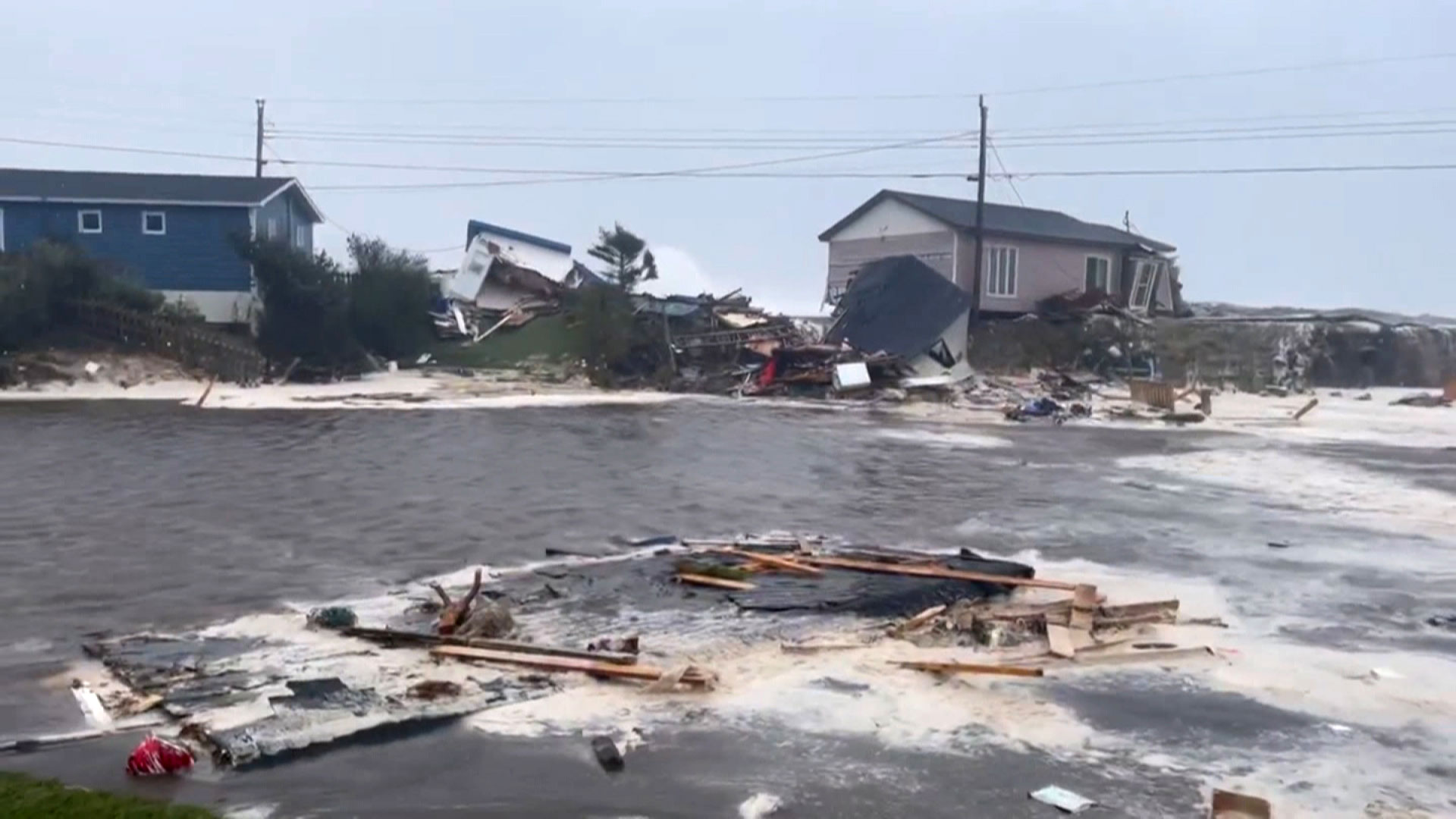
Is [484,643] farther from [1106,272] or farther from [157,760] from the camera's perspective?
[1106,272]

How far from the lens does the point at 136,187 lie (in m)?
39.8

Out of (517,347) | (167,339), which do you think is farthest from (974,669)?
(517,347)

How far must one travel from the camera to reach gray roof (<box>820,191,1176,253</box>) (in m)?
43.8

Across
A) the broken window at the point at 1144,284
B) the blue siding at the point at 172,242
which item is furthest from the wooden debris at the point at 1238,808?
the broken window at the point at 1144,284

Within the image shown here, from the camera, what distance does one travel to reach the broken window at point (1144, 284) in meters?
47.5

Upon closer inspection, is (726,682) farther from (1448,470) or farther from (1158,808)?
(1448,470)

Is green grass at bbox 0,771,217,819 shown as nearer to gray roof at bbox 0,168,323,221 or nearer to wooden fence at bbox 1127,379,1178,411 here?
wooden fence at bbox 1127,379,1178,411

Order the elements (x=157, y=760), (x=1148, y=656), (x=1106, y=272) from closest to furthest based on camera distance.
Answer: (x=157, y=760), (x=1148, y=656), (x=1106, y=272)

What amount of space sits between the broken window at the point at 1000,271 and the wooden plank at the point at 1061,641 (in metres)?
34.1

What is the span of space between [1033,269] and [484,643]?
3715 cm

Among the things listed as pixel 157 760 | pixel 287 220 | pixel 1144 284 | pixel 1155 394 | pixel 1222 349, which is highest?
pixel 287 220

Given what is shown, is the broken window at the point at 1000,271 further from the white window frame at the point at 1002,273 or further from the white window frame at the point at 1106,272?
the white window frame at the point at 1106,272

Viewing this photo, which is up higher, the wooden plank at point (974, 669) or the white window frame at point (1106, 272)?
the white window frame at point (1106, 272)

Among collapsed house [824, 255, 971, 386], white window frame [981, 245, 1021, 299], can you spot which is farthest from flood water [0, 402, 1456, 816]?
white window frame [981, 245, 1021, 299]
